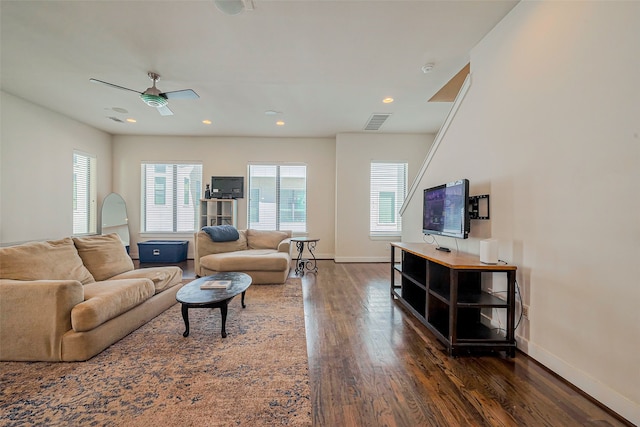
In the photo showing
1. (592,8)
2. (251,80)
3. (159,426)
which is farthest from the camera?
(251,80)

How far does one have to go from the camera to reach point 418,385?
1.67 meters

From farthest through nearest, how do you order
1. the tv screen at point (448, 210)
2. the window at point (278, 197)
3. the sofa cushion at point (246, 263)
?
the window at point (278, 197) → the sofa cushion at point (246, 263) → the tv screen at point (448, 210)

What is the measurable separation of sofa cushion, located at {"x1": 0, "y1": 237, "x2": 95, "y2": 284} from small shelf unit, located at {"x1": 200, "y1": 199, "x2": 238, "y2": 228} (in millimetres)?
3340

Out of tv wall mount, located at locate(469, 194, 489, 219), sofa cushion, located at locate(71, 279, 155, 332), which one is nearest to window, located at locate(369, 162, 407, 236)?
tv wall mount, located at locate(469, 194, 489, 219)

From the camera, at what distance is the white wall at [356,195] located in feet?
19.0

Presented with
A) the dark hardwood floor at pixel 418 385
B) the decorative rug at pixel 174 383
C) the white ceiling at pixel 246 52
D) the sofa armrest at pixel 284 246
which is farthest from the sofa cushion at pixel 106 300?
the white ceiling at pixel 246 52

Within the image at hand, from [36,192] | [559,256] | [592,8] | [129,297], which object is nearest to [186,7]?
[129,297]

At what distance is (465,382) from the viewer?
5.59 feet

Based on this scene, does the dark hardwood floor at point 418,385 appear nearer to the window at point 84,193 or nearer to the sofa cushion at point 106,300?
the sofa cushion at point 106,300

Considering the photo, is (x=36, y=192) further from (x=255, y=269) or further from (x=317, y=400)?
(x=317, y=400)

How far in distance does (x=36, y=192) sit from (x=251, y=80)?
4.21 metres

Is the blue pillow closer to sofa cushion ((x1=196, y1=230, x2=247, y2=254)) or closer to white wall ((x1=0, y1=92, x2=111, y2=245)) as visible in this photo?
sofa cushion ((x1=196, y1=230, x2=247, y2=254))

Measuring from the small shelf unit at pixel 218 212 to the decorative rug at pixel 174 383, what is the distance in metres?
3.67

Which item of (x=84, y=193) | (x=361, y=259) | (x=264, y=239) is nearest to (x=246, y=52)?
(x=264, y=239)
